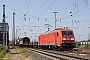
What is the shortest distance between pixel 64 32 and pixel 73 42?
85.6 inches

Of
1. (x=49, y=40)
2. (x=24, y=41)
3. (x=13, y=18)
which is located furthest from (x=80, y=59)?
(x=24, y=41)

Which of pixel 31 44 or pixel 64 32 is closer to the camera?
pixel 64 32

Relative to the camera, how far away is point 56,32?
36781 mm

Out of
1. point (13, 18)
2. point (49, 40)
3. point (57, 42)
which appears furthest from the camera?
point (13, 18)

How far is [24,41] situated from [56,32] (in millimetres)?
32348

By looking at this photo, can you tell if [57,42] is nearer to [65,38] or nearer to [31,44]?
[65,38]

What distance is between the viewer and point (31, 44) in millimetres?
68562

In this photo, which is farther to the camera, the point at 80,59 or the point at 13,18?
the point at 13,18

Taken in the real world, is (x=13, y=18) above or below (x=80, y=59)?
above

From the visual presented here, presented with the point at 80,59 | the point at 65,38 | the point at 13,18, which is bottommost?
the point at 80,59

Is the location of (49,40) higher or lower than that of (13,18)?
lower

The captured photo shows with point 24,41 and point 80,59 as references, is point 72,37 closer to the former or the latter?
point 80,59

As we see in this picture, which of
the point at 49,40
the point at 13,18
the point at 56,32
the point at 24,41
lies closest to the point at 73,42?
the point at 56,32

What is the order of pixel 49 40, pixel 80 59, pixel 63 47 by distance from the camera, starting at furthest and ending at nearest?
1. pixel 49 40
2. pixel 63 47
3. pixel 80 59
